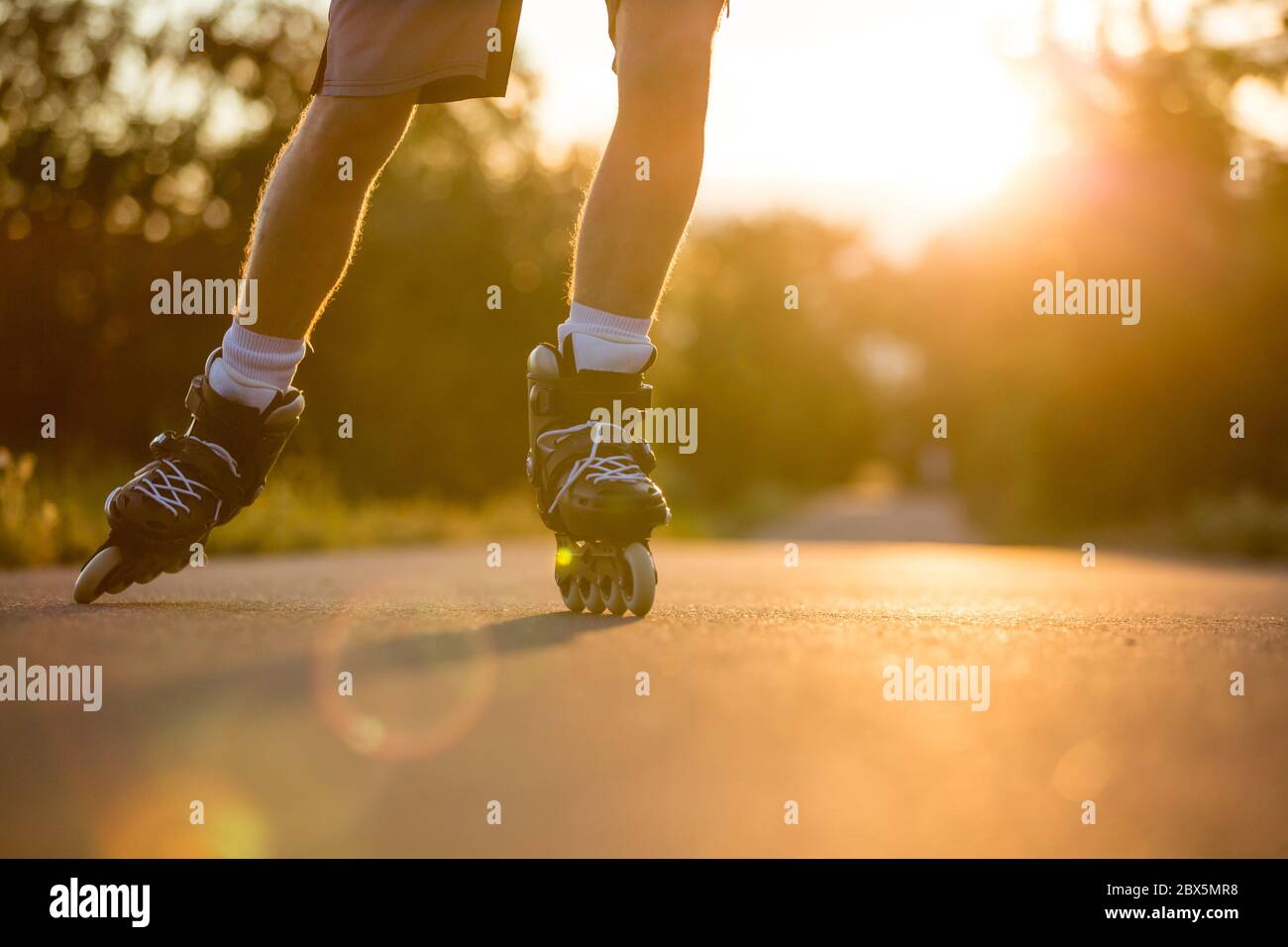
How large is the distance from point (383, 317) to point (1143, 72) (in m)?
13.1

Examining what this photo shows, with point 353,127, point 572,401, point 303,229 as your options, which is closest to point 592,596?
point 572,401

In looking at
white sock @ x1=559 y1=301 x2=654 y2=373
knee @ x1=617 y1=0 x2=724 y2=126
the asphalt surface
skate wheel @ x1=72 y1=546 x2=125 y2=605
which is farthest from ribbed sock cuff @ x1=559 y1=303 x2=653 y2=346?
skate wheel @ x1=72 y1=546 x2=125 y2=605

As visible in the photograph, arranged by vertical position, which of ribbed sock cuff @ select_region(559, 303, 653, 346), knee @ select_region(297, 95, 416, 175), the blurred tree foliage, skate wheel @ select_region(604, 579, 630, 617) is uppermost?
the blurred tree foliage

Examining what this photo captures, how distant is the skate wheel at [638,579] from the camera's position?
260 cm

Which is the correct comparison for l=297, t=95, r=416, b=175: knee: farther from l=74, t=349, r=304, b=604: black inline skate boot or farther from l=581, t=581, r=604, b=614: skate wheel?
l=581, t=581, r=604, b=614: skate wheel

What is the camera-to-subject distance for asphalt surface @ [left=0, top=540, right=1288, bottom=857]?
4.30ft

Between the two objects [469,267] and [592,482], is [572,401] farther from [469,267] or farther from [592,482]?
[469,267]

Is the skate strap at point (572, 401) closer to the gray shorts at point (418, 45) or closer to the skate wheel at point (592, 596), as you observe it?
the skate wheel at point (592, 596)

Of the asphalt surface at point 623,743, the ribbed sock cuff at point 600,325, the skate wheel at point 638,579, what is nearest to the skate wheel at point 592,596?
the skate wheel at point 638,579

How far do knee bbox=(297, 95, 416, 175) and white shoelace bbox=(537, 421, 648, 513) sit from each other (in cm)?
75

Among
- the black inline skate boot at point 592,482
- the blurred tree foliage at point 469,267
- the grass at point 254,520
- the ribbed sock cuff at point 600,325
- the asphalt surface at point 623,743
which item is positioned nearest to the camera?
the asphalt surface at point 623,743

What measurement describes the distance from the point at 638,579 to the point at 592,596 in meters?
0.18

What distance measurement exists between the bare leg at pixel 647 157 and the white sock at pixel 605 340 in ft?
0.07

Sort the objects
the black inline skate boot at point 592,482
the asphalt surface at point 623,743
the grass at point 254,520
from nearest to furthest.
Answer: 1. the asphalt surface at point 623,743
2. the black inline skate boot at point 592,482
3. the grass at point 254,520
